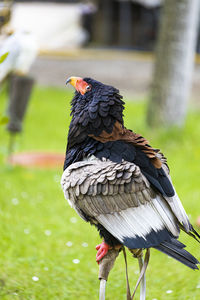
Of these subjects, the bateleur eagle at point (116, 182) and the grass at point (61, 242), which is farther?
the grass at point (61, 242)

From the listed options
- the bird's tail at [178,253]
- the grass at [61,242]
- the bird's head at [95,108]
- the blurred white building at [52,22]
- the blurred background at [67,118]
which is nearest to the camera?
the bird's tail at [178,253]

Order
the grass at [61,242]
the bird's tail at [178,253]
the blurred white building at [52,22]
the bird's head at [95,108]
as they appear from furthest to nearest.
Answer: the blurred white building at [52,22]
the grass at [61,242]
the bird's head at [95,108]
the bird's tail at [178,253]

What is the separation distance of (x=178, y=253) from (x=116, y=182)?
1.64 feet

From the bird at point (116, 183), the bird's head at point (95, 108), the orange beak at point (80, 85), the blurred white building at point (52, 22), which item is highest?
the blurred white building at point (52, 22)

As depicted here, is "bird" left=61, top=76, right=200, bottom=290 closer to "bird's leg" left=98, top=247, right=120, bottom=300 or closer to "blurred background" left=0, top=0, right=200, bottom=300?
"bird's leg" left=98, top=247, right=120, bottom=300

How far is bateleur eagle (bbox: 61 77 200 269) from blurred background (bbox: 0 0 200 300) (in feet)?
1.96

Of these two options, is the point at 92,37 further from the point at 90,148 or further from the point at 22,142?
the point at 90,148

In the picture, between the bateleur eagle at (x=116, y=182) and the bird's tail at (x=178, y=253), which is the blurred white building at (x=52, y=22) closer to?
the bateleur eagle at (x=116, y=182)

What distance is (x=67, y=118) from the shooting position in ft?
33.5

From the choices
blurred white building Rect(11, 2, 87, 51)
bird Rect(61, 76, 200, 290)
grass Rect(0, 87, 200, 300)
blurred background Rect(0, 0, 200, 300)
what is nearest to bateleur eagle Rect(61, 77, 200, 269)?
bird Rect(61, 76, 200, 290)

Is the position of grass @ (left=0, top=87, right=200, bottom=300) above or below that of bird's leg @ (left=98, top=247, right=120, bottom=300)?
above

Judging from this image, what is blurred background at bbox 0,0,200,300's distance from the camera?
12.3 feet

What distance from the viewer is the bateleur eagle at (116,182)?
101 inches

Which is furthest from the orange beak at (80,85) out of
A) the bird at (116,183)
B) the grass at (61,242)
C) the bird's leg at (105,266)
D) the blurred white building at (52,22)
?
the blurred white building at (52,22)
